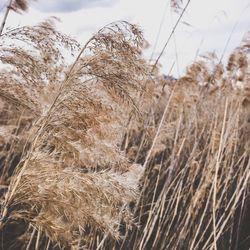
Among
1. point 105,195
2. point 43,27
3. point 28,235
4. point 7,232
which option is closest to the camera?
point 105,195

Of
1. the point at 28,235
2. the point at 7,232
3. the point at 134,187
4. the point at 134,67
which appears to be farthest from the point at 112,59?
the point at 7,232

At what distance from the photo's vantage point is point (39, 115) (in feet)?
4.87

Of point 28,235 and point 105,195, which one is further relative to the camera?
point 28,235

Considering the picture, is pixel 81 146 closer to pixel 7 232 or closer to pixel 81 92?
pixel 81 92

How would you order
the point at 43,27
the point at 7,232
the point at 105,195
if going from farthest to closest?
the point at 7,232
the point at 43,27
the point at 105,195

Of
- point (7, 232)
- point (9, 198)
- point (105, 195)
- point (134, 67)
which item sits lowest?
point (7, 232)

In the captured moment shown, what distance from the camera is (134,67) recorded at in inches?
55.4

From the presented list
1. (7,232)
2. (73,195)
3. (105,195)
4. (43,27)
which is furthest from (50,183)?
(7,232)

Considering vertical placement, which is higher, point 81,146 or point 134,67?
point 134,67

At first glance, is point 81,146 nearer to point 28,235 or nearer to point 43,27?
point 43,27

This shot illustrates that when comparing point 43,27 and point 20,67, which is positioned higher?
point 43,27

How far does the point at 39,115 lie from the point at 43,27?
1.12 ft

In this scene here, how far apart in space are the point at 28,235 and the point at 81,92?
5.51ft

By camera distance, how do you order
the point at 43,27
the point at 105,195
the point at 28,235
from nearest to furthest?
the point at 105,195
the point at 43,27
the point at 28,235
